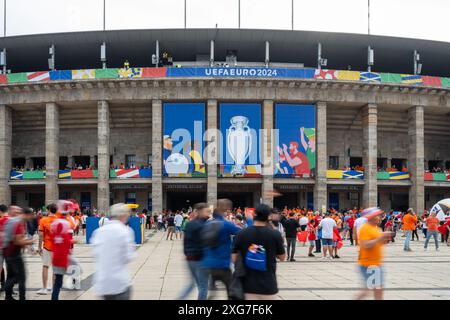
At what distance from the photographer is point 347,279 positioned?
13133 millimetres

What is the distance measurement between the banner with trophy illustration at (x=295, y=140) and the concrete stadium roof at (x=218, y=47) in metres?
7.07

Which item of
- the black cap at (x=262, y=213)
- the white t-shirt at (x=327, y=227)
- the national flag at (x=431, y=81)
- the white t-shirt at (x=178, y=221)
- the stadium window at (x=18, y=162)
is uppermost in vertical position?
the national flag at (x=431, y=81)

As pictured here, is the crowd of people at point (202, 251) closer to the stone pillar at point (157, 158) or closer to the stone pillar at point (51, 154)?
the stone pillar at point (157, 158)

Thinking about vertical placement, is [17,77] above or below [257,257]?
above

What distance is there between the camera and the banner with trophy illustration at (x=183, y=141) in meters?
42.6

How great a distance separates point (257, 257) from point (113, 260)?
1.75 meters

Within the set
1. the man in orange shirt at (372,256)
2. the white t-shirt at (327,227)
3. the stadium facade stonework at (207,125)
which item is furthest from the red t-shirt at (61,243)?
the stadium facade stonework at (207,125)

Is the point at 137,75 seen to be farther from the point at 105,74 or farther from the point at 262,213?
the point at 262,213

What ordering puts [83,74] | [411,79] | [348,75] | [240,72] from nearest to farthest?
[240,72] → [83,74] → [348,75] → [411,79]

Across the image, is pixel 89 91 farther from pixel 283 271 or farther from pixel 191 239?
pixel 191 239

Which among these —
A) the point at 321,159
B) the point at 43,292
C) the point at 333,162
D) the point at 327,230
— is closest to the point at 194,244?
the point at 43,292

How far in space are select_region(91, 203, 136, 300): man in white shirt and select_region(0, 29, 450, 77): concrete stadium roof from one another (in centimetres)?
4074

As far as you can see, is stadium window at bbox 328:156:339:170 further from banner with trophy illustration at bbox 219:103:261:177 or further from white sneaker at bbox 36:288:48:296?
white sneaker at bbox 36:288:48:296

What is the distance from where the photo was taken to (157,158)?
43.1 metres
